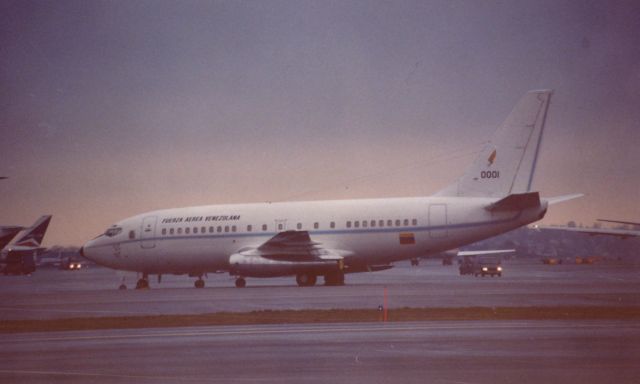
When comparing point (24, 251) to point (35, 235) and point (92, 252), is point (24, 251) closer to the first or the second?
point (35, 235)

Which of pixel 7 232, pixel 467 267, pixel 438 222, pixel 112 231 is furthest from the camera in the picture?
pixel 467 267

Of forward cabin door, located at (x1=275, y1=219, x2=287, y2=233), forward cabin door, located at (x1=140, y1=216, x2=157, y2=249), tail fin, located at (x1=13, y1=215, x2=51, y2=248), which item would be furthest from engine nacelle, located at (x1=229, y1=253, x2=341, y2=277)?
tail fin, located at (x1=13, y1=215, x2=51, y2=248)

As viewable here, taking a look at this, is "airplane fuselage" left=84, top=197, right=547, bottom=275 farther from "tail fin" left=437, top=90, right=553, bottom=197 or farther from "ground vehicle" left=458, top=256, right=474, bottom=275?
"ground vehicle" left=458, top=256, right=474, bottom=275

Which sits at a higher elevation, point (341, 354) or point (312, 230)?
point (312, 230)

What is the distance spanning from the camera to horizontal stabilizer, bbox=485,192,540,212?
33.7 metres

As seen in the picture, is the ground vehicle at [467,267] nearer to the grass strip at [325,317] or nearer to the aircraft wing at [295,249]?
the aircraft wing at [295,249]

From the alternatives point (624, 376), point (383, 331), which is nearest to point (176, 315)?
point (383, 331)

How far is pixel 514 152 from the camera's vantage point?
1401 inches

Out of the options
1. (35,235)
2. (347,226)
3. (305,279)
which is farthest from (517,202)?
(35,235)

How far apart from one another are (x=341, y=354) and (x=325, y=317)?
24.3ft

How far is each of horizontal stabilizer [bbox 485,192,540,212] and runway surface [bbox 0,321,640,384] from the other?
16603mm

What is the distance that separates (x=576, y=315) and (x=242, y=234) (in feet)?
74.2

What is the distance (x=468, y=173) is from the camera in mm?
36344

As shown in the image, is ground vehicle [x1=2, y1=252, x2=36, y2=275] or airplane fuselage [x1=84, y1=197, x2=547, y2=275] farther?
ground vehicle [x1=2, y1=252, x2=36, y2=275]
